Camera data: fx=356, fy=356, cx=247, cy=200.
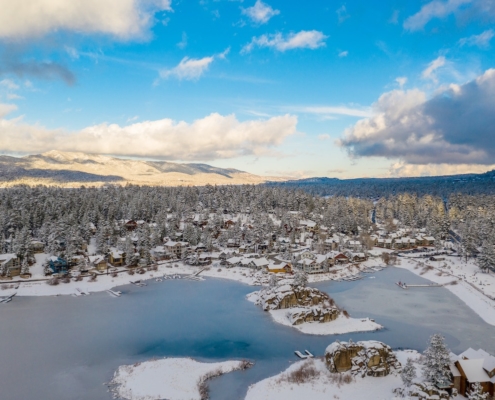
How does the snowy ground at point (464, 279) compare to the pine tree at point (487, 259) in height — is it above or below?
below

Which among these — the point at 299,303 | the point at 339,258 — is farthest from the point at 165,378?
the point at 339,258

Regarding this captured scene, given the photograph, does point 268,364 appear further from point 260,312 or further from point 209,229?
point 209,229

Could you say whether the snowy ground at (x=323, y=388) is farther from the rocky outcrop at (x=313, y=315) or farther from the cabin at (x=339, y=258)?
the cabin at (x=339, y=258)

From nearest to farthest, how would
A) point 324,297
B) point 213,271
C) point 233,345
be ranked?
point 233,345 → point 324,297 → point 213,271

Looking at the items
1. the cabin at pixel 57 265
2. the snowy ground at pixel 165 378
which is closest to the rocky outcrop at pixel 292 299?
the snowy ground at pixel 165 378

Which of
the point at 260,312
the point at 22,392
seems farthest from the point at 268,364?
the point at 22,392
